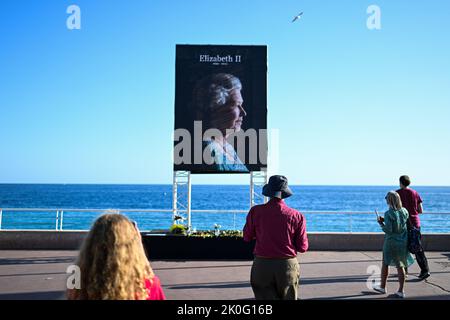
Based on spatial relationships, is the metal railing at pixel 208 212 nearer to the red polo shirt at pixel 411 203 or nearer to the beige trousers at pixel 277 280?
the beige trousers at pixel 277 280

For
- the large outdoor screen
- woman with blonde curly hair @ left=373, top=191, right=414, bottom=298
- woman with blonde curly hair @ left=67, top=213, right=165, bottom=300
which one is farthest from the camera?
the large outdoor screen

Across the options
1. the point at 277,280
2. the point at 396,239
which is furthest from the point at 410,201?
the point at 277,280

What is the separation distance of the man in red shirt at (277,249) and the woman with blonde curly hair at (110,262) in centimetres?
240

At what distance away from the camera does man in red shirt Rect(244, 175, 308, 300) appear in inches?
172

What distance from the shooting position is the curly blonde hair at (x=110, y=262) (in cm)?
215

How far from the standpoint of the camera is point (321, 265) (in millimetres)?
10070

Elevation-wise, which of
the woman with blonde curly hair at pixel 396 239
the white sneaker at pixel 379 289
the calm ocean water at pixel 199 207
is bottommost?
the calm ocean water at pixel 199 207

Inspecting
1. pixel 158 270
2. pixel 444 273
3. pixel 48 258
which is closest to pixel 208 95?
pixel 158 270

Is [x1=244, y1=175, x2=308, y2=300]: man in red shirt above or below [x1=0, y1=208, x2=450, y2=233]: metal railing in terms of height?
above

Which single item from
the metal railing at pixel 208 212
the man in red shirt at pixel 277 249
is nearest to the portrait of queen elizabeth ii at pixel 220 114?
the metal railing at pixel 208 212

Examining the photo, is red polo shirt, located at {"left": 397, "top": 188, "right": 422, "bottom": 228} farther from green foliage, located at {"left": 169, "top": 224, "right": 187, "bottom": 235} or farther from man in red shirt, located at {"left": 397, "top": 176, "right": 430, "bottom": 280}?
green foliage, located at {"left": 169, "top": 224, "right": 187, "bottom": 235}

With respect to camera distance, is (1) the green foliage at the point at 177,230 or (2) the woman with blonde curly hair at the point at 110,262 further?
(1) the green foliage at the point at 177,230

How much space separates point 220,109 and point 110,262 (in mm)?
10495

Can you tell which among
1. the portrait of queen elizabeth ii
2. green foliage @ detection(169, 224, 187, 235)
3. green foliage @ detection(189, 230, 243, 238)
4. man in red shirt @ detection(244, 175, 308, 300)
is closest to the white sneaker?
man in red shirt @ detection(244, 175, 308, 300)
